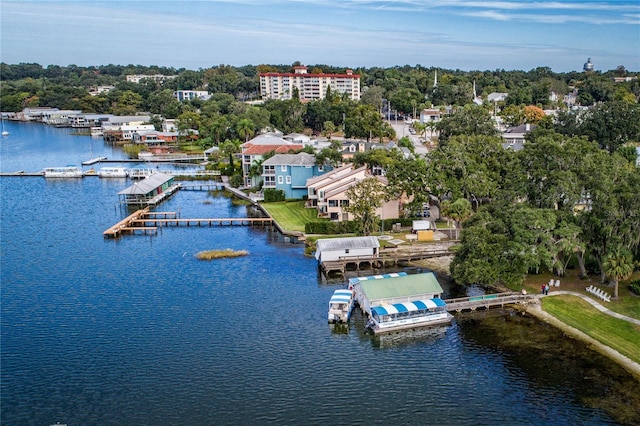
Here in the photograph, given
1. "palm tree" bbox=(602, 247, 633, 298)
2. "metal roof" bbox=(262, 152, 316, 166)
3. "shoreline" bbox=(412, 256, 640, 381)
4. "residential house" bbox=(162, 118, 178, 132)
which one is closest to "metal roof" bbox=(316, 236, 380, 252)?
A: "shoreline" bbox=(412, 256, 640, 381)

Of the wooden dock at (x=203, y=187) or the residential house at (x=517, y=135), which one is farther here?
the residential house at (x=517, y=135)

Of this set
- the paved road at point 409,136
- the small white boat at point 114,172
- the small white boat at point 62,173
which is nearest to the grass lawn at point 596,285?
the paved road at point 409,136

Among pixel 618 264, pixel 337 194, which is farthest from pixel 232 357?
pixel 337 194

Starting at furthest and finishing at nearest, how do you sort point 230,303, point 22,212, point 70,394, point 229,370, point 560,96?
point 560,96 → point 22,212 → point 230,303 → point 229,370 → point 70,394

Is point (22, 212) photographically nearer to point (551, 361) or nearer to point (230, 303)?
point (230, 303)

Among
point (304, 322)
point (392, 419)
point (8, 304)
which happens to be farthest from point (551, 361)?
point (8, 304)

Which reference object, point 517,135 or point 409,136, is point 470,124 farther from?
point 409,136

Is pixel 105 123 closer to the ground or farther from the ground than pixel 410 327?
farther from the ground

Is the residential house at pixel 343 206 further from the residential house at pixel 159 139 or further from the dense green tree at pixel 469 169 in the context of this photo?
the residential house at pixel 159 139
